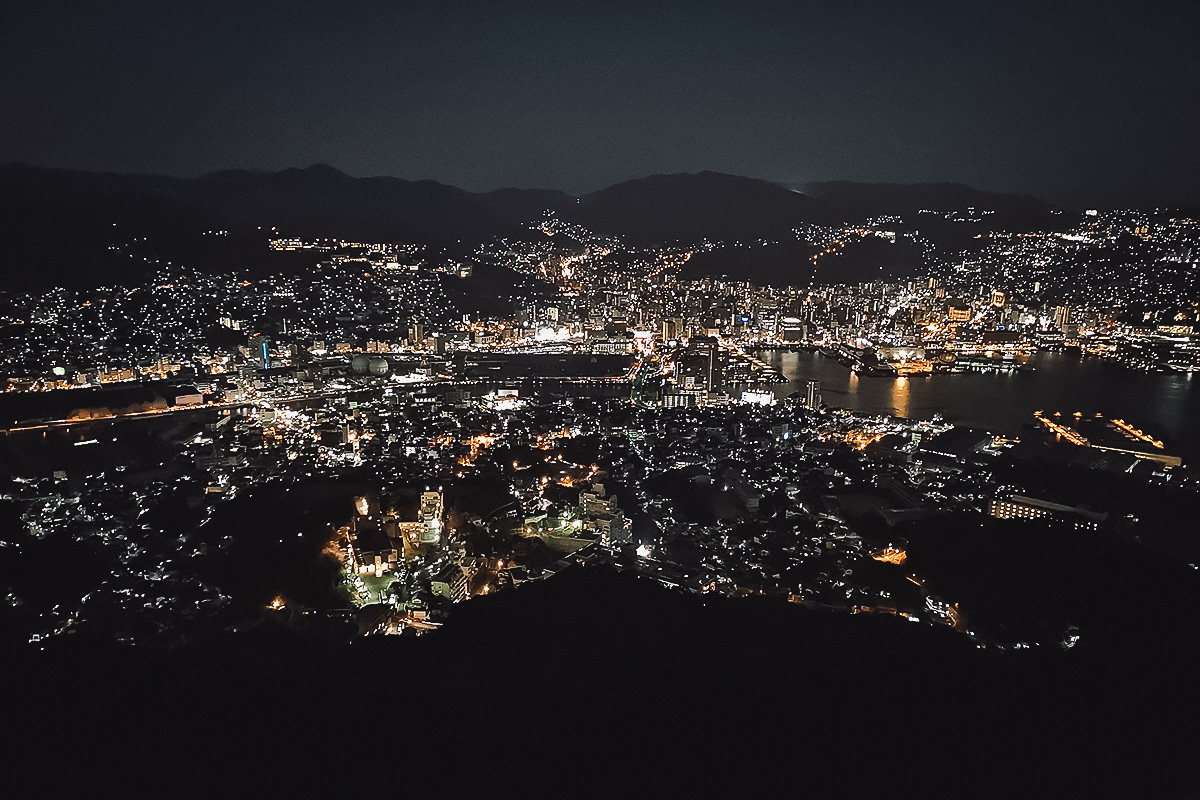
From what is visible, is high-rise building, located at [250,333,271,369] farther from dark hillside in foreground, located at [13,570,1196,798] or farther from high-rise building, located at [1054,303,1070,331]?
high-rise building, located at [1054,303,1070,331]

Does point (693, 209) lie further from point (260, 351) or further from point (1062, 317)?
point (260, 351)

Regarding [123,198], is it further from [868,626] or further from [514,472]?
[868,626]

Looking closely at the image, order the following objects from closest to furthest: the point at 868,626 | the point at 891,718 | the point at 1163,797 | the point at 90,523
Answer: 1. the point at 1163,797
2. the point at 891,718
3. the point at 868,626
4. the point at 90,523

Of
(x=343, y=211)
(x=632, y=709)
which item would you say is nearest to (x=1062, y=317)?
(x=632, y=709)

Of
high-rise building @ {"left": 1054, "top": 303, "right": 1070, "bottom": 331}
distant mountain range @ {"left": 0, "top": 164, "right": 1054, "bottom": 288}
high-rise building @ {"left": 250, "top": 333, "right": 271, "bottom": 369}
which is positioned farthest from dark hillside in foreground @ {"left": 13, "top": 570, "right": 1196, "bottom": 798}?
high-rise building @ {"left": 1054, "top": 303, "right": 1070, "bottom": 331}

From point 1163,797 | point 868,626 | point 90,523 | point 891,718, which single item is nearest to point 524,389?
point 90,523
